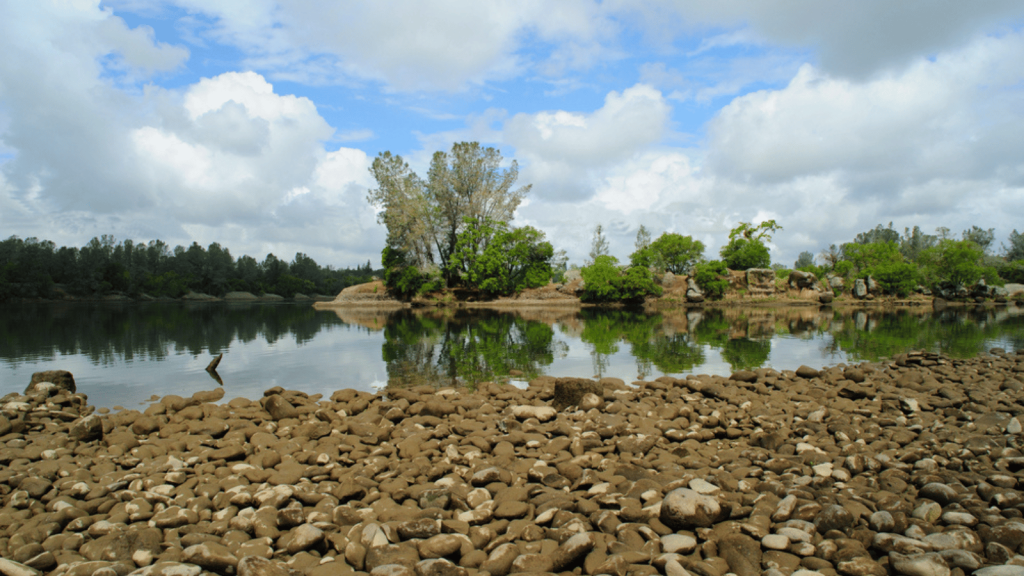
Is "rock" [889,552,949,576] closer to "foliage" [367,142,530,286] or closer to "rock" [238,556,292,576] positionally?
"rock" [238,556,292,576]

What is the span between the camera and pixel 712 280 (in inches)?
2098

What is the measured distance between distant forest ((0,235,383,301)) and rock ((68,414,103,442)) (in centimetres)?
7820

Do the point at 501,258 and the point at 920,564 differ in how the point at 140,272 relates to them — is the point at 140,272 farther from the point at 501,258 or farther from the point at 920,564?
the point at 920,564

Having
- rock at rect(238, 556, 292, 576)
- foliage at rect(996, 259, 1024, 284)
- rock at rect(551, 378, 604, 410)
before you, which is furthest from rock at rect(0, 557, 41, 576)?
foliage at rect(996, 259, 1024, 284)

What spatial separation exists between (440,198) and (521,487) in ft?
162

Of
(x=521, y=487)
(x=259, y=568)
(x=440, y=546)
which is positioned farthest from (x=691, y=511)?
(x=259, y=568)

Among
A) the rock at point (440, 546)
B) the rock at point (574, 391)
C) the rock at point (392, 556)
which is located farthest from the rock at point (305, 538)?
the rock at point (574, 391)

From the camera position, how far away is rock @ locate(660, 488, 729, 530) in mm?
3863

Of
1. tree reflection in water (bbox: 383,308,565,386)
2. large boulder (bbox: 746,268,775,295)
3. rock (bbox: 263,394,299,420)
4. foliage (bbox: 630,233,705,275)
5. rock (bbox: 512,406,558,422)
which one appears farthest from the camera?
foliage (bbox: 630,233,705,275)

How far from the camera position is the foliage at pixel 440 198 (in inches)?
2018

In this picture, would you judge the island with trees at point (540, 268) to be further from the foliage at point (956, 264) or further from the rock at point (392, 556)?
the rock at point (392, 556)

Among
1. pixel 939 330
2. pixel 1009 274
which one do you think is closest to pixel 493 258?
pixel 939 330

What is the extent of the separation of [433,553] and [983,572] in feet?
11.9

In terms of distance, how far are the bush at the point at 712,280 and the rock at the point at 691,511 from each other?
5326 centimetres
